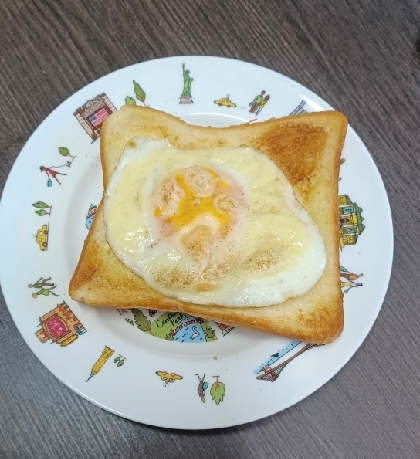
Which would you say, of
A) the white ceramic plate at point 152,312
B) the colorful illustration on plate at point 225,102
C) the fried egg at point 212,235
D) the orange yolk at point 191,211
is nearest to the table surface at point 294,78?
the white ceramic plate at point 152,312

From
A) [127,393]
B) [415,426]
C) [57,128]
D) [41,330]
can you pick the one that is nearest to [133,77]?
[57,128]

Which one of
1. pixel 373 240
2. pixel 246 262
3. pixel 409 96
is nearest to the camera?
pixel 246 262

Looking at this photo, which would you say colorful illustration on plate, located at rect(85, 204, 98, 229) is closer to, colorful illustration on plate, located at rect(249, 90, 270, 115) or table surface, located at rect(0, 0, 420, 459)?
table surface, located at rect(0, 0, 420, 459)

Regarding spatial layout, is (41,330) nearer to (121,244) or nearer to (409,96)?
(121,244)

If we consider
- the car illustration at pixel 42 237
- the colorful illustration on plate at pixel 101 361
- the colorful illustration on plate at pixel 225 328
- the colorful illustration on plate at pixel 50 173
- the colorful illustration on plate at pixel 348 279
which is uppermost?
the colorful illustration on plate at pixel 50 173

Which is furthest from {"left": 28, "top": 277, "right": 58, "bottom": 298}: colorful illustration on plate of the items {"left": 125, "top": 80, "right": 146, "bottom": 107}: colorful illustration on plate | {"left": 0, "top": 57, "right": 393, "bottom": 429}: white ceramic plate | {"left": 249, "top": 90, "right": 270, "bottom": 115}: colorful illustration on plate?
{"left": 249, "top": 90, "right": 270, "bottom": 115}: colorful illustration on plate

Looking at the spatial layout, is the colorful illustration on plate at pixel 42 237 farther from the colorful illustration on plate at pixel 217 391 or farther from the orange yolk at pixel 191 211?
the colorful illustration on plate at pixel 217 391
